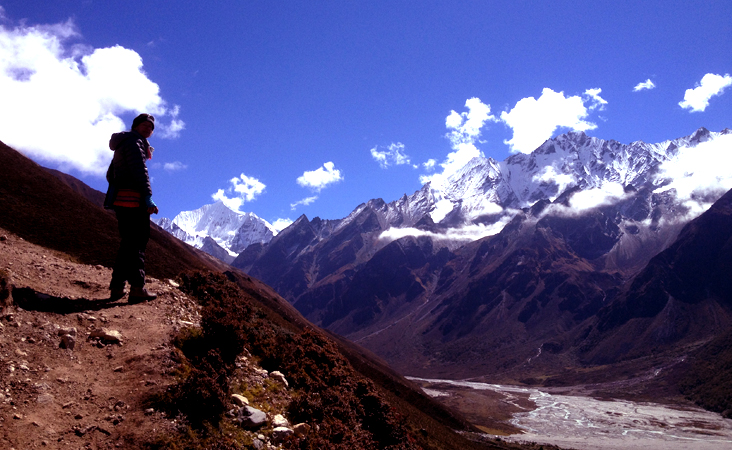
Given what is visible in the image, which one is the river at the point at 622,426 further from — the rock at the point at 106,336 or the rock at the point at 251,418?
the rock at the point at 106,336

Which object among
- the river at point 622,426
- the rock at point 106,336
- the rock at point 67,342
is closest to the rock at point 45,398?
the rock at point 67,342

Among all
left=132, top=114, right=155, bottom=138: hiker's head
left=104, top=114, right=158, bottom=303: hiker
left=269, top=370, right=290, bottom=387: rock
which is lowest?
left=269, top=370, right=290, bottom=387: rock

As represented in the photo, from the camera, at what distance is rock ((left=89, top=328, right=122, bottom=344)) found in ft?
36.6

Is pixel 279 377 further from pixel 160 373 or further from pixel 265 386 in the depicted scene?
pixel 160 373

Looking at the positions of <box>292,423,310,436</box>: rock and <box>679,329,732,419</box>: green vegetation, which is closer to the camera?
<box>292,423,310,436</box>: rock

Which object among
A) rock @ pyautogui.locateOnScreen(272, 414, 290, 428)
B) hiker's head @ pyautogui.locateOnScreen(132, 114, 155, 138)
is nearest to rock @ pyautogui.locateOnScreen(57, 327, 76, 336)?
rock @ pyautogui.locateOnScreen(272, 414, 290, 428)

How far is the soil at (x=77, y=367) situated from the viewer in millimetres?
8406

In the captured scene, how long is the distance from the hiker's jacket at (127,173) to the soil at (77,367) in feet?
9.12

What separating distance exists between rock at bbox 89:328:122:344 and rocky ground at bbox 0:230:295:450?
20 millimetres

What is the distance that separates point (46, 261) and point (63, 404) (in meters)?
8.41

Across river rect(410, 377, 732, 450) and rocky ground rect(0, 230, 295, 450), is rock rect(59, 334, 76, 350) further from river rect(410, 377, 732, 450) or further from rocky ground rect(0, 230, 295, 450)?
river rect(410, 377, 732, 450)

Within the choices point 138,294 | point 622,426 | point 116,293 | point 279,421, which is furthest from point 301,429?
point 622,426

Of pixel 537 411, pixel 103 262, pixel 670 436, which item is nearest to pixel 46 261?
pixel 103 262

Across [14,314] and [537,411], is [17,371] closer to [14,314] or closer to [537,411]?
[14,314]
